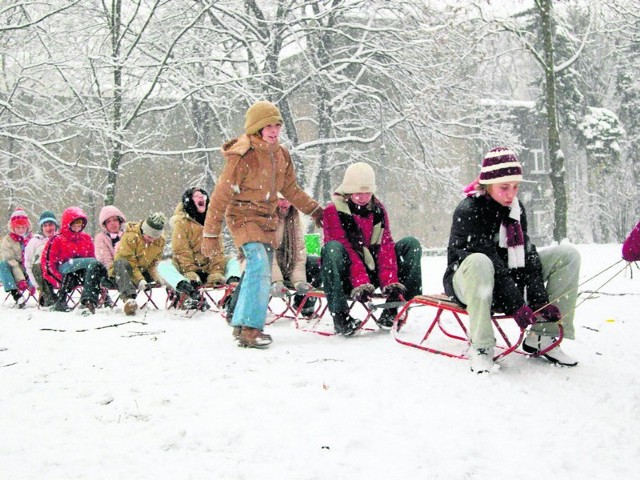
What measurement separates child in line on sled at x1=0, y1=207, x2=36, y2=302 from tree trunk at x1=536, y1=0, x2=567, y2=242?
411 inches

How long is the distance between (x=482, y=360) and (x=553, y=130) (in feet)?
36.5

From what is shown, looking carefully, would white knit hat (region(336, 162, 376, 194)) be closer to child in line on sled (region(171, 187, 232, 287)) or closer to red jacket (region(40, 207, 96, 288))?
child in line on sled (region(171, 187, 232, 287))

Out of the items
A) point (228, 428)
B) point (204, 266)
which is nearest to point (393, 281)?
point (228, 428)

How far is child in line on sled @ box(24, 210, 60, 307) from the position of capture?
26.2 feet

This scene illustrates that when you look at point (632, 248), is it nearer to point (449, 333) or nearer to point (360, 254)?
point (449, 333)

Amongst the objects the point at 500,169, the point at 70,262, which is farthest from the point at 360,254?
the point at 70,262

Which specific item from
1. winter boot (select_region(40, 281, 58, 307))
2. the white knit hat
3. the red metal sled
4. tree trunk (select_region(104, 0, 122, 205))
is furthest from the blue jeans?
tree trunk (select_region(104, 0, 122, 205))

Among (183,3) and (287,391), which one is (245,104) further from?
(287,391)

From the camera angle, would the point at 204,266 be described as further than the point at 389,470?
Yes

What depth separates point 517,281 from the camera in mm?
4070

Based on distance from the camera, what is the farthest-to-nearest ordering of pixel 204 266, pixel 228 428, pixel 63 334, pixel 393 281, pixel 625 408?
pixel 204 266 < pixel 63 334 < pixel 393 281 < pixel 625 408 < pixel 228 428

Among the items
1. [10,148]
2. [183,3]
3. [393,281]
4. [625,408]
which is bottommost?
[625,408]

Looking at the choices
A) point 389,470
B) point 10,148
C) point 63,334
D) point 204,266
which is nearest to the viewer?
point 389,470

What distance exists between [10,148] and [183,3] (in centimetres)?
808
